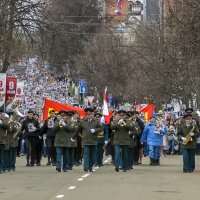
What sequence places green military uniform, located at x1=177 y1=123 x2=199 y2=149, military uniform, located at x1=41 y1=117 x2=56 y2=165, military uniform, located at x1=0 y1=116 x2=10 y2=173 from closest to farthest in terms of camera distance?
military uniform, located at x1=0 y1=116 x2=10 y2=173, green military uniform, located at x1=177 y1=123 x2=199 y2=149, military uniform, located at x1=41 y1=117 x2=56 y2=165

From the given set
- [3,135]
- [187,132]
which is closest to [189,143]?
[187,132]

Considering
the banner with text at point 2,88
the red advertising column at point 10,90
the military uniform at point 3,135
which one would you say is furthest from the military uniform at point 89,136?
the red advertising column at point 10,90

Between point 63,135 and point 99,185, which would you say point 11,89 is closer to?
point 63,135

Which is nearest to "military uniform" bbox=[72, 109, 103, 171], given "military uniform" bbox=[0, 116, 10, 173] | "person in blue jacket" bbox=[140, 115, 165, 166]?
"military uniform" bbox=[0, 116, 10, 173]

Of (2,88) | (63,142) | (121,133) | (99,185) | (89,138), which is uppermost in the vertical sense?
(2,88)

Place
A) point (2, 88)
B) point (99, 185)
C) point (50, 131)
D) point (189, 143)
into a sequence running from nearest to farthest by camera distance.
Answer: point (99, 185), point (189, 143), point (50, 131), point (2, 88)

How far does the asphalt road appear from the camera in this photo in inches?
664

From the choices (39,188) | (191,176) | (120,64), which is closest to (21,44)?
(191,176)

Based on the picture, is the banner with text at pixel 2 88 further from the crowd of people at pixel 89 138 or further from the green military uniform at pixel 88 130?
the green military uniform at pixel 88 130

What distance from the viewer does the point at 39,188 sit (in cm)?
1847

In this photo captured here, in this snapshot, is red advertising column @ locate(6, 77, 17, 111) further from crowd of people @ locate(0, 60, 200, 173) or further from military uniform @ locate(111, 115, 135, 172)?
military uniform @ locate(111, 115, 135, 172)

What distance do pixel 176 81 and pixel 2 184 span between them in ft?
99.7

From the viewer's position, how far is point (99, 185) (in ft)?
63.3

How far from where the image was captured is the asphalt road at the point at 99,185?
16.9 metres
